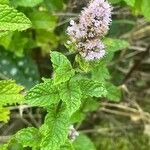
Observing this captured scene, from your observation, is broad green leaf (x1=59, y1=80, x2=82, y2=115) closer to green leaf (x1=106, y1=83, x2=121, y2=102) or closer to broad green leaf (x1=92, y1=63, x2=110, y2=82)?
broad green leaf (x1=92, y1=63, x2=110, y2=82)

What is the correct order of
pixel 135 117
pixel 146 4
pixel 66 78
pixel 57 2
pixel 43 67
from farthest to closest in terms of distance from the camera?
1. pixel 135 117
2. pixel 43 67
3. pixel 57 2
4. pixel 146 4
5. pixel 66 78

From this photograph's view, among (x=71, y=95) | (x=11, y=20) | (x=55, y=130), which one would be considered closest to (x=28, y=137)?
(x=55, y=130)

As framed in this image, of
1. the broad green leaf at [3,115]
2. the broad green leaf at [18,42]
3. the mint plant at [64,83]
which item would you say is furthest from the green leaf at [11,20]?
the broad green leaf at [18,42]

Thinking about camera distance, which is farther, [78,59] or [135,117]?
[135,117]

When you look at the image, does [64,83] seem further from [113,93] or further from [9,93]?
[113,93]

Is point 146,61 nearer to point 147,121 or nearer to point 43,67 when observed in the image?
point 147,121

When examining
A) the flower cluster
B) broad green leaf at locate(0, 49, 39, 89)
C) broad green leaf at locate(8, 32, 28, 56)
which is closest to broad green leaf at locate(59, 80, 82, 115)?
the flower cluster

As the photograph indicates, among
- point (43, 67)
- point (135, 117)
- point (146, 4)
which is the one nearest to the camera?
point (146, 4)

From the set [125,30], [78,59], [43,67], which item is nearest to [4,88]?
[78,59]
